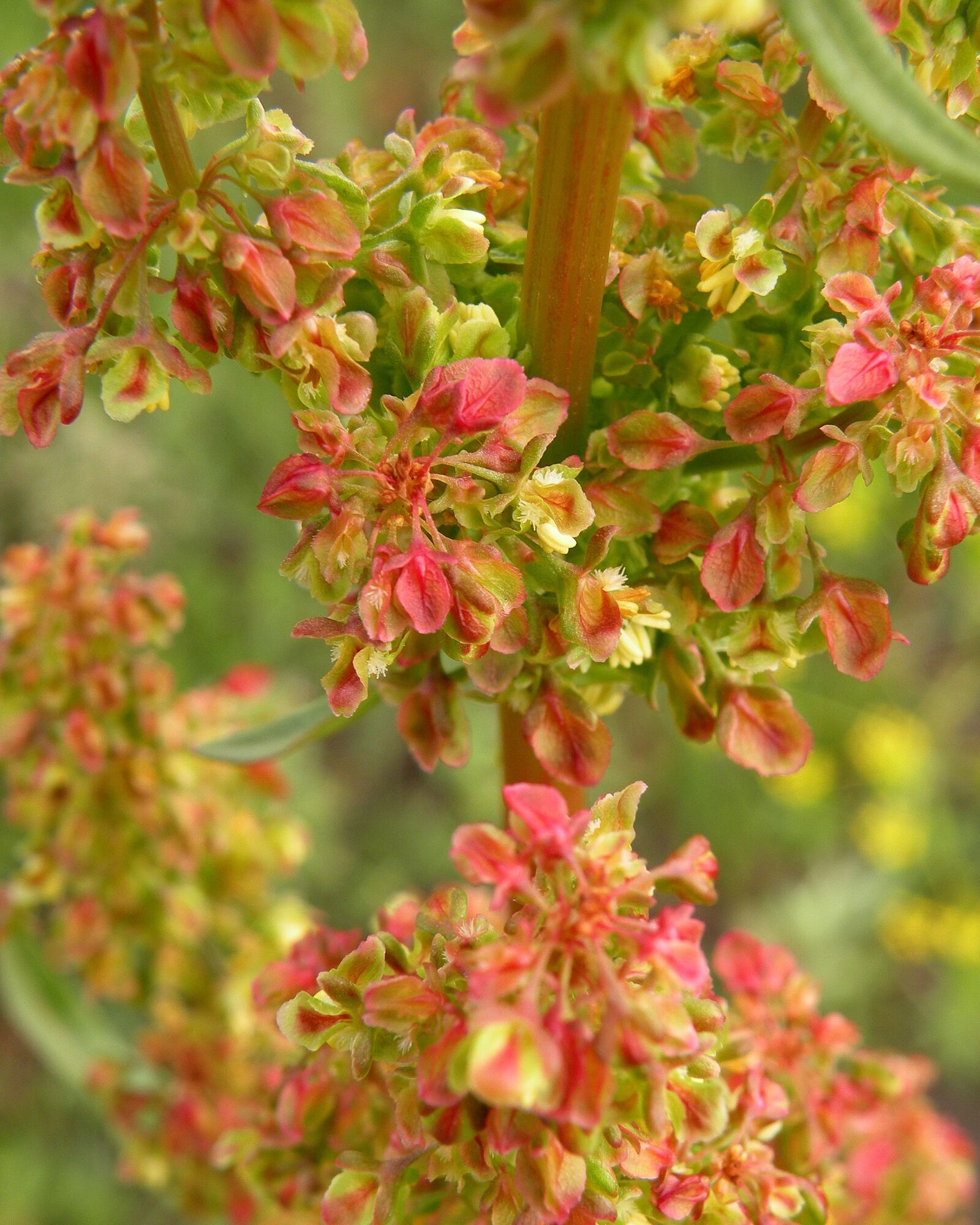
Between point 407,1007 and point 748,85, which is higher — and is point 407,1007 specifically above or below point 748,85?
below

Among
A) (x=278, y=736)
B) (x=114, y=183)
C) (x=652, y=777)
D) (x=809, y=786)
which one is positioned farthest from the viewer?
(x=652, y=777)

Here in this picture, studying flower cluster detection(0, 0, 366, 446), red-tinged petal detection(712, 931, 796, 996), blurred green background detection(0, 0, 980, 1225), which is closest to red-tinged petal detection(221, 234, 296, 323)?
flower cluster detection(0, 0, 366, 446)

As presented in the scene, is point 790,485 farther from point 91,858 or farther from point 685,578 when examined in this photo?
point 91,858

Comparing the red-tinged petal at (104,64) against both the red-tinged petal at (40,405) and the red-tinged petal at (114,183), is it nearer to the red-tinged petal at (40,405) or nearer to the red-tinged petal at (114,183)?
the red-tinged petal at (114,183)

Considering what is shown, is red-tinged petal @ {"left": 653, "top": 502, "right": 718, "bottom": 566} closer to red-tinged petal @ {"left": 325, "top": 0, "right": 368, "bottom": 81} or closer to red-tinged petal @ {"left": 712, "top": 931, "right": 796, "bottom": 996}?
red-tinged petal @ {"left": 325, "top": 0, "right": 368, "bottom": 81}

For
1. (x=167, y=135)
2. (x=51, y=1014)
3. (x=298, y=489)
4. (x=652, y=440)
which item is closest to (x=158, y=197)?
(x=167, y=135)

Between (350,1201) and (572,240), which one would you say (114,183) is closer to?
(572,240)

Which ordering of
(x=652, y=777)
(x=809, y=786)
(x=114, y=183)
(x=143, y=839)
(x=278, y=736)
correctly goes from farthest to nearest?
(x=652, y=777), (x=809, y=786), (x=143, y=839), (x=278, y=736), (x=114, y=183)
